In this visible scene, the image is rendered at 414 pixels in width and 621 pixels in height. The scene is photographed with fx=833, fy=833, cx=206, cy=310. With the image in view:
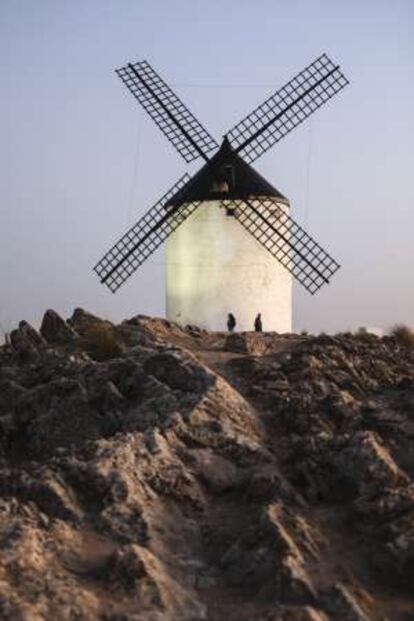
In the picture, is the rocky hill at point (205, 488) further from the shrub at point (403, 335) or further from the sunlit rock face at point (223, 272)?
the sunlit rock face at point (223, 272)

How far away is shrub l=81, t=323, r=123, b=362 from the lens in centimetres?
2109

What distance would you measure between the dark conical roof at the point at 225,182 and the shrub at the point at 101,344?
1077 centimetres

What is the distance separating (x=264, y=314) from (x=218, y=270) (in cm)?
252

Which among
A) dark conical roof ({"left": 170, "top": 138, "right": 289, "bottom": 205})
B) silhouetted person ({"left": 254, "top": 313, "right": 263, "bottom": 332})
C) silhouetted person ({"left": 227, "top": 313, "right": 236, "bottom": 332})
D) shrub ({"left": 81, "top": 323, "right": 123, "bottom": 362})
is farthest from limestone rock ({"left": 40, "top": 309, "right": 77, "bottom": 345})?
dark conical roof ({"left": 170, "top": 138, "right": 289, "bottom": 205})

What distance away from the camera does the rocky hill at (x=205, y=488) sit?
35.4 feet

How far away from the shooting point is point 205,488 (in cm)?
1388

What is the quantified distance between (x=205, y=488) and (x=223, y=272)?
1862cm

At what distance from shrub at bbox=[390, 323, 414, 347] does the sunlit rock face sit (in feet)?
23.1

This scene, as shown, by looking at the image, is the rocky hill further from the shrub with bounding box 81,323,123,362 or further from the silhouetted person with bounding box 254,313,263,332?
the silhouetted person with bounding box 254,313,263,332

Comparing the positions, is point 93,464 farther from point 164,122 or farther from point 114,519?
point 164,122

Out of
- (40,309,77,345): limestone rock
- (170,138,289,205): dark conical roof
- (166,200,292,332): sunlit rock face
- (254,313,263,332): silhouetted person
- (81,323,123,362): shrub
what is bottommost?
(81,323,123,362): shrub

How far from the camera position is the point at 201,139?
3375 centimetres

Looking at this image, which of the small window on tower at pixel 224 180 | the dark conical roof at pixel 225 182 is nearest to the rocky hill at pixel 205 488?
the dark conical roof at pixel 225 182

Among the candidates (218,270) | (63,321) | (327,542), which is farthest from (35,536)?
(218,270)
